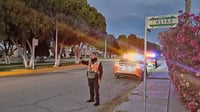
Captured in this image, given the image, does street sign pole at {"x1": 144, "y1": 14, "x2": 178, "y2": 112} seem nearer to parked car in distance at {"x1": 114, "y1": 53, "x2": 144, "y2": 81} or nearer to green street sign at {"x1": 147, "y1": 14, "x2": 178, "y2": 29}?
green street sign at {"x1": 147, "y1": 14, "x2": 178, "y2": 29}

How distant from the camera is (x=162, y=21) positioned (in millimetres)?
6355

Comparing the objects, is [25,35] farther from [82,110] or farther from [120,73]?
[82,110]

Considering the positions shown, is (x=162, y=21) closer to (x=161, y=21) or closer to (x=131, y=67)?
(x=161, y=21)

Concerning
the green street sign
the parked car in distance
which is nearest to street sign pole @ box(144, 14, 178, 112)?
the green street sign

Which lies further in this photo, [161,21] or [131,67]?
[131,67]

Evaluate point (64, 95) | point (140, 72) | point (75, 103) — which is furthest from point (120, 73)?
point (75, 103)

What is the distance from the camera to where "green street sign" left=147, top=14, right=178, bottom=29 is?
20.4ft

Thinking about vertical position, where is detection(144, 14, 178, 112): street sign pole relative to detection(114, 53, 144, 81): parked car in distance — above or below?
above

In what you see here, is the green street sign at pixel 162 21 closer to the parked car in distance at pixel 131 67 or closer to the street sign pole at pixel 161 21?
the street sign pole at pixel 161 21

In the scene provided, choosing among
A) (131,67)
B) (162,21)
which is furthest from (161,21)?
(131,67)

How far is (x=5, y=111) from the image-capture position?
8.14 m

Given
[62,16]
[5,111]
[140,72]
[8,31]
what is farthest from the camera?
[62,16]

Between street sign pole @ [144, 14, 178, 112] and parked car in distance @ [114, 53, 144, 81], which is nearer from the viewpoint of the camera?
street sign pole @ [144, 14, 178, 112]

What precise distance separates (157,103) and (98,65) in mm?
2203
